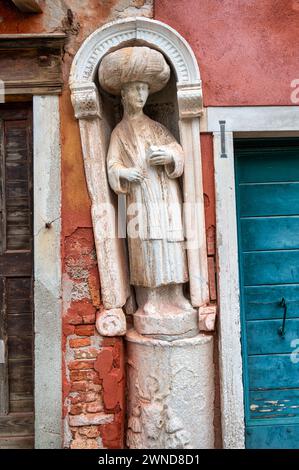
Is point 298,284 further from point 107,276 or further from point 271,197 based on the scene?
point 107,276

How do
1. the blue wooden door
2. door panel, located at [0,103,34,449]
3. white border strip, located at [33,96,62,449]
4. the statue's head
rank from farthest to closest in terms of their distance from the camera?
1. the blue wooden door
2. door panel, located at [0,103,34,449]
3. white border strip, located at [33,96,62,449]
4. the statue's head

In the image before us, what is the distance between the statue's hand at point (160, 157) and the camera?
220 cm

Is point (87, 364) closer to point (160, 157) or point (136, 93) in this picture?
point (160, 157)

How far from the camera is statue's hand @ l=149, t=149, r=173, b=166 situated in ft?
7.21

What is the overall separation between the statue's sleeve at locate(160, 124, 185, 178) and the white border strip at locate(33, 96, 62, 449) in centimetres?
66

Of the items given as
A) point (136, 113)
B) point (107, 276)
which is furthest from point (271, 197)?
point (107, 276)

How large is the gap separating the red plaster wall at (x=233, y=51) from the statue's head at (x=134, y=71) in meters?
0.29

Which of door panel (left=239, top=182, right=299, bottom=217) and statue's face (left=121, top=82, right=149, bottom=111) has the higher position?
statue's face (left=121, top=82, right=149, bottom=111)

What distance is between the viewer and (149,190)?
2268 millimetres

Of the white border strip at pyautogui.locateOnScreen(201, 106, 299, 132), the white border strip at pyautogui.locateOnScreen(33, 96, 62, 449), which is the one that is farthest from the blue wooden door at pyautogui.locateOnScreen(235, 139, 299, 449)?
the white border strip at pyautogui.locateOnScreen(33, 96, 62, 449)

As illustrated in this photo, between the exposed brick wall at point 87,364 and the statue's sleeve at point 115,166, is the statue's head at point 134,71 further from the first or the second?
the exposed brick wall at point 87,364

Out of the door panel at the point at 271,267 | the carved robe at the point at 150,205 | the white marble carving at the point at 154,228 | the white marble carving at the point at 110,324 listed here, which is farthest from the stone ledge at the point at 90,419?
the door panel at the point at 271,267

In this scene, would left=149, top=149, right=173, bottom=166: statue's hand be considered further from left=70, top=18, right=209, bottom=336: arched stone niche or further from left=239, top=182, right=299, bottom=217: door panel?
left=239, top=182, right=299, bottom=217: door panel
